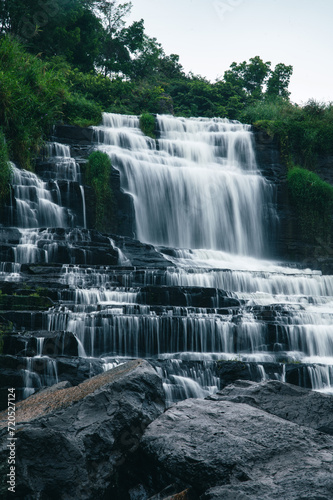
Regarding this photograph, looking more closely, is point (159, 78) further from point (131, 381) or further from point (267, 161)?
point (131, 381)

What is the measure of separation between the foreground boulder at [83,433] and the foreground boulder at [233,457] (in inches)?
9.1

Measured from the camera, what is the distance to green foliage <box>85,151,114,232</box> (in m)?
15.6

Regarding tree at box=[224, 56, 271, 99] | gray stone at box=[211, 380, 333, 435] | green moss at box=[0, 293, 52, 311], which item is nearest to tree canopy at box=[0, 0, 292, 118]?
tree at box=[224, 56, 271, 99]

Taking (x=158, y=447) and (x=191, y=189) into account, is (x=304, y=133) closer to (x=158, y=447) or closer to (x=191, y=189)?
A: (x=191, y=189)

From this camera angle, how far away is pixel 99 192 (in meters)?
15.7

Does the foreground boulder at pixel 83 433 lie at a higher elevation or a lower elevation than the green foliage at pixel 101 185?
lower

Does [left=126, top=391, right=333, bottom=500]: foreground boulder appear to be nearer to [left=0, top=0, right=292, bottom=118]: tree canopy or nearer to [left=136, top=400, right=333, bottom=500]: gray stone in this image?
[left=136, top=400, right=333, bottom=500]: gray stone

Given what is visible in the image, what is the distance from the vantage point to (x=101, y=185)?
15836mm

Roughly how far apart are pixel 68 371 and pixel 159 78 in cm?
2956

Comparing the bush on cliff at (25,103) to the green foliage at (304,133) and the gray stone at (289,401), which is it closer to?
the green foliage at (304,133)

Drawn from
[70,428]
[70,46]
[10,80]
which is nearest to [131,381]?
[70,428]

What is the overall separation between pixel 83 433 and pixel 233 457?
1.16 m

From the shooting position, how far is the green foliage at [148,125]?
799 inches

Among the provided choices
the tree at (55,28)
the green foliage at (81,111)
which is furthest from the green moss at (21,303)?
the tree at (55,28)
